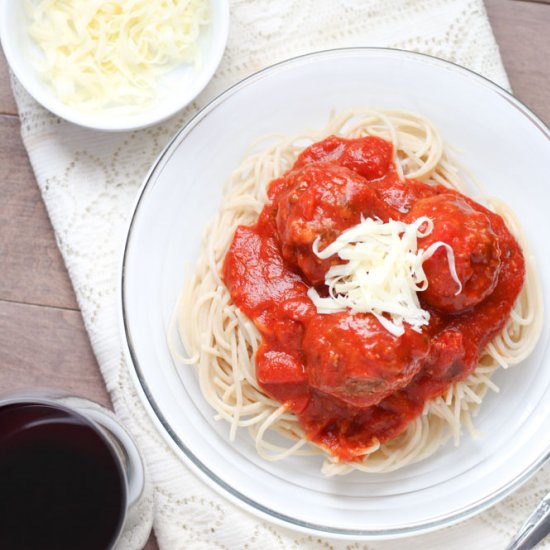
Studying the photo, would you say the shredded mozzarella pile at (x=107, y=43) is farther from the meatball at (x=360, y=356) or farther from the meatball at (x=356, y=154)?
the meatball at (x=360, y=356)

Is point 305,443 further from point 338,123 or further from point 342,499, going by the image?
point 338,123

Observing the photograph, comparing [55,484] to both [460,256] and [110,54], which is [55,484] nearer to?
[460,256]

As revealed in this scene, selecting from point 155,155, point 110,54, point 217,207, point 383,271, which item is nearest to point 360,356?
point 383,271

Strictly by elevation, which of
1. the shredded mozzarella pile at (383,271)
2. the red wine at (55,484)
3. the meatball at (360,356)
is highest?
the shredded mozzarella pile at (383,271)

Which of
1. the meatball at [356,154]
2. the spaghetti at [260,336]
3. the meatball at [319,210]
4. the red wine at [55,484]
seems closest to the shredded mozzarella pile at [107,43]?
the spaghetti at [260,336]

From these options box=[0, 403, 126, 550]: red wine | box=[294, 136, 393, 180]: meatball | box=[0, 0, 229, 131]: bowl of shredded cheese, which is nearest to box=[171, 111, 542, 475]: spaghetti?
box=[294, 136, 393, 180]: meatball

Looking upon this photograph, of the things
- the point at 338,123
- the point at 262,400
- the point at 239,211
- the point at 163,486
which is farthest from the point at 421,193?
the point at 163,486

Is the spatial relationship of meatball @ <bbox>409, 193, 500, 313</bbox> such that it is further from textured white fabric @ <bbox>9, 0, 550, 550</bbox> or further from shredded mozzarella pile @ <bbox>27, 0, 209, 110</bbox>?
shredded mozzarella pile @ <bbox>27, 0, 209, 110</bbox>
